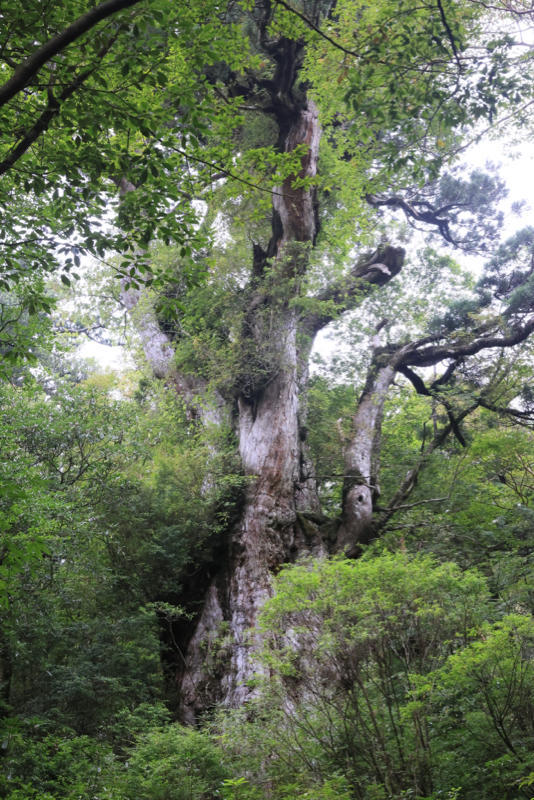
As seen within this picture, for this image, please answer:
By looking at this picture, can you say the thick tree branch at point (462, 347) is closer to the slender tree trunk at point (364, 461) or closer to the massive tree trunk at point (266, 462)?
the slender tree trunk at point (364, 461)

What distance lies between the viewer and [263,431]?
1037 cm

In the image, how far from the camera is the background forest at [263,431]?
4.63 metres

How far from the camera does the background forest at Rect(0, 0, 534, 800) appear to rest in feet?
15.2

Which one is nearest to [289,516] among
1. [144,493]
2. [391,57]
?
[144,493]

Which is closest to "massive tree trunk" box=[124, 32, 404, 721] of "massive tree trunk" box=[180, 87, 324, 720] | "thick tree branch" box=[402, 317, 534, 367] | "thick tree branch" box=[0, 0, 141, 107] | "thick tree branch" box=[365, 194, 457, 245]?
"massive tree trunk" box=[180, 87, 324, 720]

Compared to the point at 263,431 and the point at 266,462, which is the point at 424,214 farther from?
the point at 266,462

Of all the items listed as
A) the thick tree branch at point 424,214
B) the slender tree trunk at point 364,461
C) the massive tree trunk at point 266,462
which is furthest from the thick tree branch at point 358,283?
the thick tree branch at point 424,214

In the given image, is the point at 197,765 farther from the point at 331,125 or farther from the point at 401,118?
the point at 331,125

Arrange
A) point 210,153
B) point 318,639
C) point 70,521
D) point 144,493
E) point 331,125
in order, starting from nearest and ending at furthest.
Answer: point 318,639 → point 210,153 → point 70,521 → point 144,493 → point 331,125

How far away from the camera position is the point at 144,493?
9031 mm

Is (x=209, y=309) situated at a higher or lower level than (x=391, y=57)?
higher

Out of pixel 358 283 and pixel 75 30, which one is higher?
pixel 358 283

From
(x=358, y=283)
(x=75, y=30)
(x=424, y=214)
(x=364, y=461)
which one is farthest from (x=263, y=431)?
(x=424, y=214)

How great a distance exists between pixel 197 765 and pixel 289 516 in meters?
4.60
